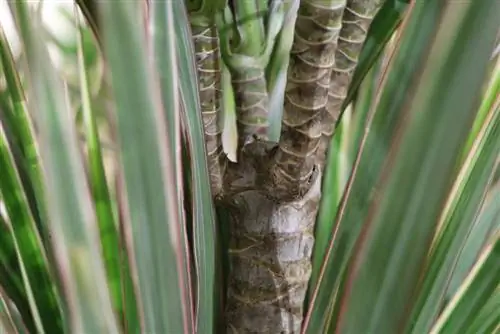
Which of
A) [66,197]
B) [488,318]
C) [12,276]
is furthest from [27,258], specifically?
[488,318]

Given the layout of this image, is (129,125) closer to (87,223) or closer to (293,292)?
(87,223)

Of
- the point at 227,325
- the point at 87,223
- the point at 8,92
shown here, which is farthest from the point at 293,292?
the point at 8,92

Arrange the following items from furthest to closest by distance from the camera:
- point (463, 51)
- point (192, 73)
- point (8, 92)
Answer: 1. point (8, 92)
2. point (192, 73)
3. point (463, 51)

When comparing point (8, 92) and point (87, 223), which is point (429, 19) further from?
point (8, 92)

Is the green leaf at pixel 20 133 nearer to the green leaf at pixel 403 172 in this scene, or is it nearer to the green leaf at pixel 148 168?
the green leaf at pixel 148 168

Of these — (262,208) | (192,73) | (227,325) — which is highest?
(192,73)

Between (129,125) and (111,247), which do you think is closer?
(129,125)

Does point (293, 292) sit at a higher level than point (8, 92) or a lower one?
lower

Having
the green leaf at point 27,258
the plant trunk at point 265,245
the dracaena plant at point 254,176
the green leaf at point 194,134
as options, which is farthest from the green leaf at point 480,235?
the green leaf at point 27,258

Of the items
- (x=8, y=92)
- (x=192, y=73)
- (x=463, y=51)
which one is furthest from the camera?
(x=8, y=92)
